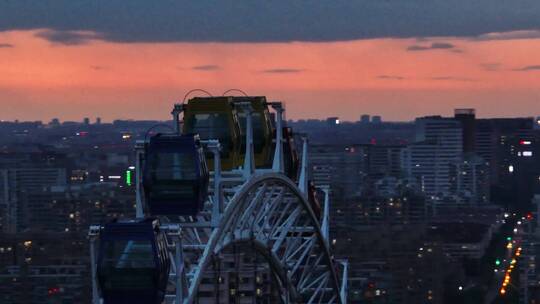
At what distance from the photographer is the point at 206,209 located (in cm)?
1689

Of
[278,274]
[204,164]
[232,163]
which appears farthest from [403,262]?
[204,164]

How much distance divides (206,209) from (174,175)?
4.49 feet

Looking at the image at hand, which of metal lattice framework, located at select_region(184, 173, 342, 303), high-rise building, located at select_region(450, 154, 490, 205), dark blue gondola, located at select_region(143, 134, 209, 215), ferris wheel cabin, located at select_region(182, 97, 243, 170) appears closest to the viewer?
dark blue gondola, located at select_region(143, 134, 209, 215)

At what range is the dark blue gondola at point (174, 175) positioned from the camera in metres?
15.4

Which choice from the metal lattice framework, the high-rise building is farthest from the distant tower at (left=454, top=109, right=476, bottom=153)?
the metal lattice framework

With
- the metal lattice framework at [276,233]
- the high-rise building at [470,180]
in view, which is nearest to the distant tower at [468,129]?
the high-rise building at [470,180]

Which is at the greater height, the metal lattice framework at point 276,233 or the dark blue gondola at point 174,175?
the dark blue gondola at point 174,175

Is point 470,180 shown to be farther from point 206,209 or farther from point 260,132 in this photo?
point 206,209

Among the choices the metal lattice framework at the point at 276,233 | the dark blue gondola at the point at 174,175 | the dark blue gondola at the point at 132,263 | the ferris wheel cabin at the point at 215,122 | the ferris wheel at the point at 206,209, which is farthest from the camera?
the ferris wheel cabin at the point at 215,122

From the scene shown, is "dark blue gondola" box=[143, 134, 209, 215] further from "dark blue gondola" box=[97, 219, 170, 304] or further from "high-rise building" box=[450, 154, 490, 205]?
"high-rise building" box=[450, 154, 490, 205]

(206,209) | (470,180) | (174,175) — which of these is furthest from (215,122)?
(470,180)

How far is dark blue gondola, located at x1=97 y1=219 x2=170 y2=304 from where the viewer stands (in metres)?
13.5

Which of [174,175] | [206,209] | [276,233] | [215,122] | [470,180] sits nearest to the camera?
[174,175]

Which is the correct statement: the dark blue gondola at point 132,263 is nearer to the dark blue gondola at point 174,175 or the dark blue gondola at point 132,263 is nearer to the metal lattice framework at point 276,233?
the metal lattice framework at point 276,233
